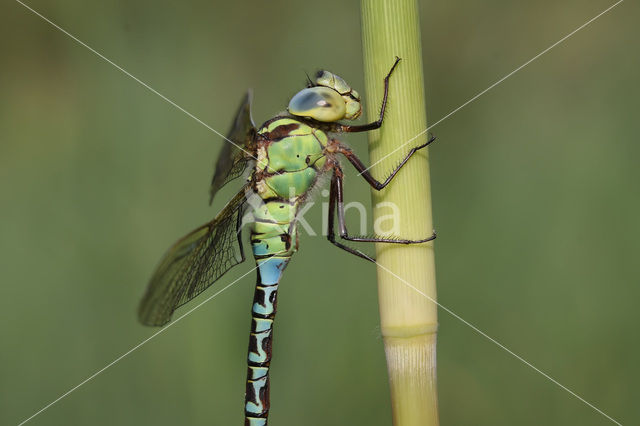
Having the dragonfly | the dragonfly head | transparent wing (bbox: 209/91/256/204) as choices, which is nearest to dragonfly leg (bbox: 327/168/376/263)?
the dragonfly

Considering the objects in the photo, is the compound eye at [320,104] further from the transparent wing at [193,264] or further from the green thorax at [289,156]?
the transparent wing at [193,264]

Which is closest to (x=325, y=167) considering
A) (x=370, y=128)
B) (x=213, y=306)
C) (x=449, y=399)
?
(x=370, y=128)

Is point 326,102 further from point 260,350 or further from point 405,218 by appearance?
point 260,350

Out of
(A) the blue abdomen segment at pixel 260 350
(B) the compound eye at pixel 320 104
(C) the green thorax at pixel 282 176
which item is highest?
(B) the compound eye at pixel 320 104

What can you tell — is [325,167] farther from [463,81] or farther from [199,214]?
[463,81]

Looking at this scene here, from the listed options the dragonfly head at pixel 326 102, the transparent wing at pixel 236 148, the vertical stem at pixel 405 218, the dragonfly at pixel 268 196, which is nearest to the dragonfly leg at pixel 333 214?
the dragonfly at pixel 268 196

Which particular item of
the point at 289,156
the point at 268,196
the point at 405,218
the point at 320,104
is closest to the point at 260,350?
the point at 268,196
